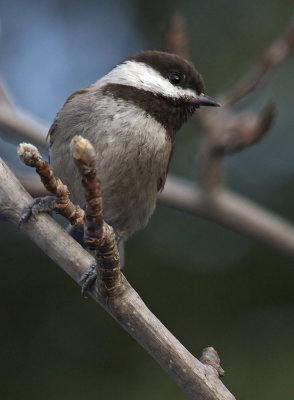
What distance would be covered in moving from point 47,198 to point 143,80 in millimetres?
1070

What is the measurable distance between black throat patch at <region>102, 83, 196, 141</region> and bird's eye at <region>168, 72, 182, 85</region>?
107mm

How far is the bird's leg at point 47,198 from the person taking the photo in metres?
1.81

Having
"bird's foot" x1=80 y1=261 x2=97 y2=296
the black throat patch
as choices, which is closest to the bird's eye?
the black throat patch

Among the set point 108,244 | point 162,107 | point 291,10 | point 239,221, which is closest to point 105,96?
point 162,107

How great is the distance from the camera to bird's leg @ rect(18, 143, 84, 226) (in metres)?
1.81

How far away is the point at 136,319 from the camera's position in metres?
2.09

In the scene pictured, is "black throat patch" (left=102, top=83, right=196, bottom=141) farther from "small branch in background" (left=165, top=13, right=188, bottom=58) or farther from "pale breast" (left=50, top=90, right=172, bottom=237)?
"small branch in background" (left=165, top=13, right=188, bottom=58)

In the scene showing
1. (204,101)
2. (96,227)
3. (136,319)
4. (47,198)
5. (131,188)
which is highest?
(96,227)

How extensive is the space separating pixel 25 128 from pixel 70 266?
1.59m

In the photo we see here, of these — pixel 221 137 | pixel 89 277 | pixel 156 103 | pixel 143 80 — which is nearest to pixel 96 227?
pixel 89 277

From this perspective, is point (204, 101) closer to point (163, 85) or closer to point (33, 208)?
point (163, 85)

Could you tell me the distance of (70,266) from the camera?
2.22m

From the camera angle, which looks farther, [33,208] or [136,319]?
[33,208]

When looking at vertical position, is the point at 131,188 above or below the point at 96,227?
below
